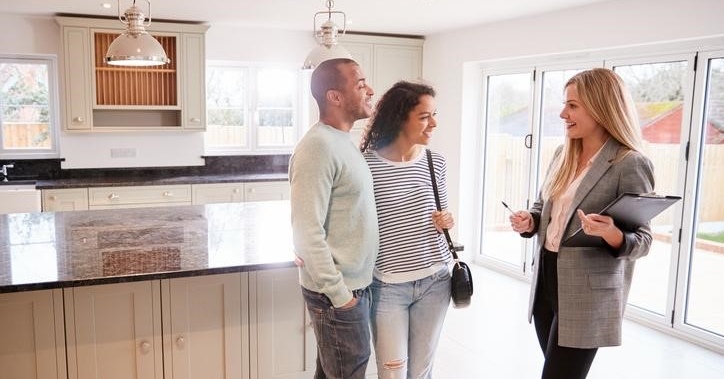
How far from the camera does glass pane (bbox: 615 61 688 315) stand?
13.2ft

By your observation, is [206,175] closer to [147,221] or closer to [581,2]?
[147,221]

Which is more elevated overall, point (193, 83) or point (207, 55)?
point (207, 55)

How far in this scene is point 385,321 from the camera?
71.4 inches

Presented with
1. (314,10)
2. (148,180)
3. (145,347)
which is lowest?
(145,347)

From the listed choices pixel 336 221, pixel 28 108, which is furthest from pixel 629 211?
pixel 28 108

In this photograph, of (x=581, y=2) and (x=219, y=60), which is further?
(x=219, y=60)

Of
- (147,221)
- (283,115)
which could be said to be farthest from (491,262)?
(147,221)

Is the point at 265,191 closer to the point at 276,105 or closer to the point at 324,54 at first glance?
the point at 276,105

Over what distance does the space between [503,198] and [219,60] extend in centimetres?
307

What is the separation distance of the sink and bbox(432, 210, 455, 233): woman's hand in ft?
12.7

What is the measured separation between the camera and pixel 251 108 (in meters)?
6.02

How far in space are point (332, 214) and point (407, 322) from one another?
0.44 metres

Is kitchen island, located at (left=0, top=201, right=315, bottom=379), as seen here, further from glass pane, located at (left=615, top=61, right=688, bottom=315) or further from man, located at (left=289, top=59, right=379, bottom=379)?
glass pane, located at (left=615, top=61, right=688, bottom=315)

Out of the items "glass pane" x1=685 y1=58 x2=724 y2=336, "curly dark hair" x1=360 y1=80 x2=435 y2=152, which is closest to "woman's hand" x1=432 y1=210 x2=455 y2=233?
"curly dark hair" x1=360 y1=80 x2=435 y2=152
